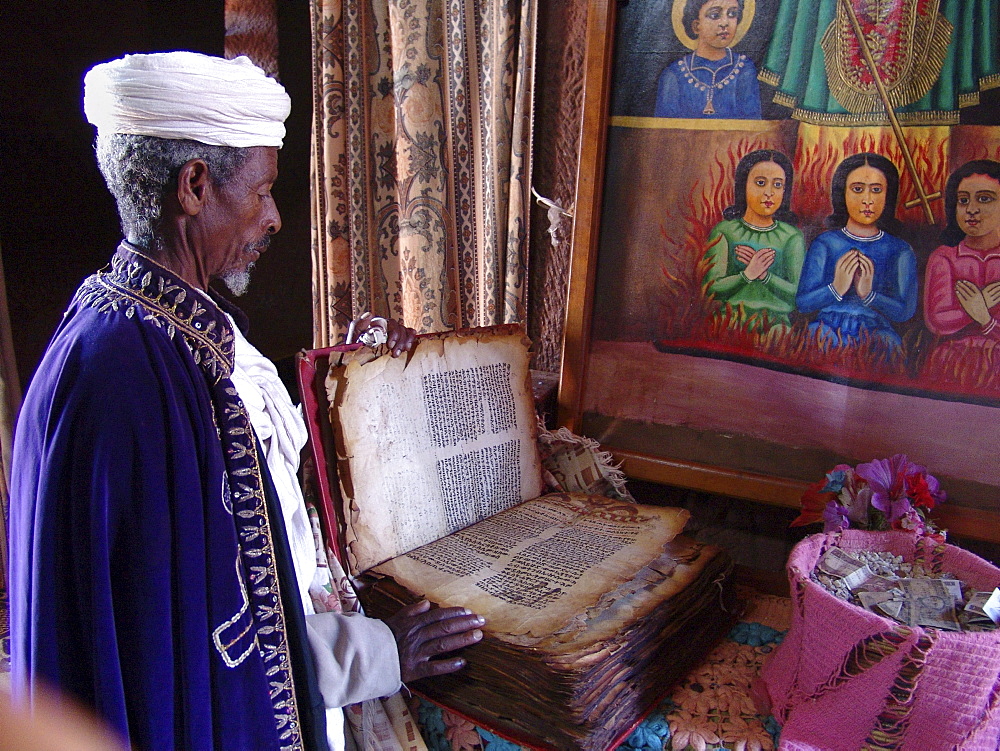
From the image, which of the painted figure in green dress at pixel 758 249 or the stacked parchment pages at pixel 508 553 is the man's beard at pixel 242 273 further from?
the painted figure in green dress at pixel 758 249

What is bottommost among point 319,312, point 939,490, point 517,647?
point 517,647

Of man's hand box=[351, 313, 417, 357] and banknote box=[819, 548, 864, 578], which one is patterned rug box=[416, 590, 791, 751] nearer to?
banknote box=[819, 548, 864, 578]

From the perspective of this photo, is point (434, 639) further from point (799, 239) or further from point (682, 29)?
point (682, 29)

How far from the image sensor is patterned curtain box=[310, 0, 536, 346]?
5.75 feet

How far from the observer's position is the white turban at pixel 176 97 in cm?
92

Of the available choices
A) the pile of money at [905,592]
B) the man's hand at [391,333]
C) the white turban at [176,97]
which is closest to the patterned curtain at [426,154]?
the man's hand at [391,333]

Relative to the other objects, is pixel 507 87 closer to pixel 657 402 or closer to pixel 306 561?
pixel 657 402

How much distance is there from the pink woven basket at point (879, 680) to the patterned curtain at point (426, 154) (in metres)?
1.00

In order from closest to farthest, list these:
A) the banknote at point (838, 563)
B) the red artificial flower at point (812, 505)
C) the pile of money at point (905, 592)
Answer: the pile of money at point (905, 592), the banknote at point (838, 563), the red artificial flower at point (812, 505)

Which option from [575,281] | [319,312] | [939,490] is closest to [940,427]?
[939,490]

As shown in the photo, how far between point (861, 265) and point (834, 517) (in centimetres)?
47

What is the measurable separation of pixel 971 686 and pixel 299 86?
9.61 feet

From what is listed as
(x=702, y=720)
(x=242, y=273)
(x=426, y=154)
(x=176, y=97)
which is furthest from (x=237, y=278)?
(x=702, y=720)

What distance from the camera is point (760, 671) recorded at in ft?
4.08
